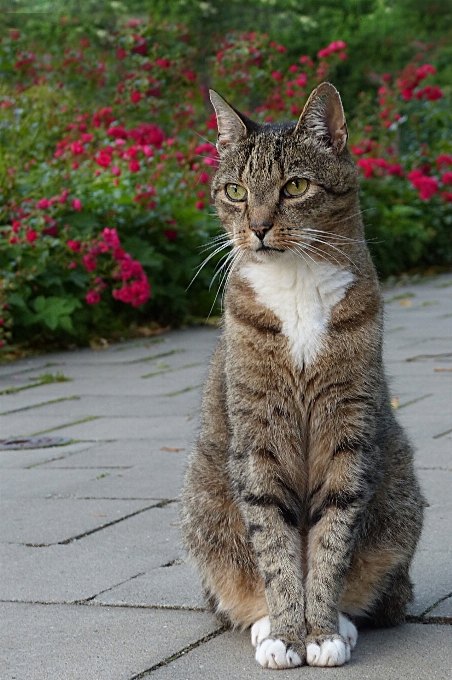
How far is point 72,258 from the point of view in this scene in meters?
8.18

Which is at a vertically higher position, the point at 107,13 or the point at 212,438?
the point at 107,13

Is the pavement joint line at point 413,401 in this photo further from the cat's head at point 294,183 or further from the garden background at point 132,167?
the cat's head at point 294,183

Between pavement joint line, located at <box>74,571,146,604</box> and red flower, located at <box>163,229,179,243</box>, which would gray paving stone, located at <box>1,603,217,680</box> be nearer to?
pavement joint line, located at <box>74,571,146,604</box>

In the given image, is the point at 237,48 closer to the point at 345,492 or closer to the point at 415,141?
the point at 415,141

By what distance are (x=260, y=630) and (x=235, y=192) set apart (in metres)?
1.35

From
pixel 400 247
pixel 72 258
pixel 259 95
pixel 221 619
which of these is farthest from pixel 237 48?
pixel 221 619

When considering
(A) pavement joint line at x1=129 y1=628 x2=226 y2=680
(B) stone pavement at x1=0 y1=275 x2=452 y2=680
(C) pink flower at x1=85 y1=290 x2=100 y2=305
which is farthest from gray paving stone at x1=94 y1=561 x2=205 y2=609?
(C) pink flower at x1=85 y1=290 x2=100 y2=305

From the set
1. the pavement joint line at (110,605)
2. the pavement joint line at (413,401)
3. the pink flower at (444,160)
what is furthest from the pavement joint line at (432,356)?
the pink flower at (444,160)

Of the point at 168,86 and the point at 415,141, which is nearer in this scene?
the point at 168,86

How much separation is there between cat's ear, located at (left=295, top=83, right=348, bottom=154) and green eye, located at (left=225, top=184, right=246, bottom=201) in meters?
0.26

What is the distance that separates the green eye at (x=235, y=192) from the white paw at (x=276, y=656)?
1354mm

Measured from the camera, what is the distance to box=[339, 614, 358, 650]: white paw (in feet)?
9.48

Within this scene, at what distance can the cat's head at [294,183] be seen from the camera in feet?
9.97

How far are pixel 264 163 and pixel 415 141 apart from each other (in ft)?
41.0
